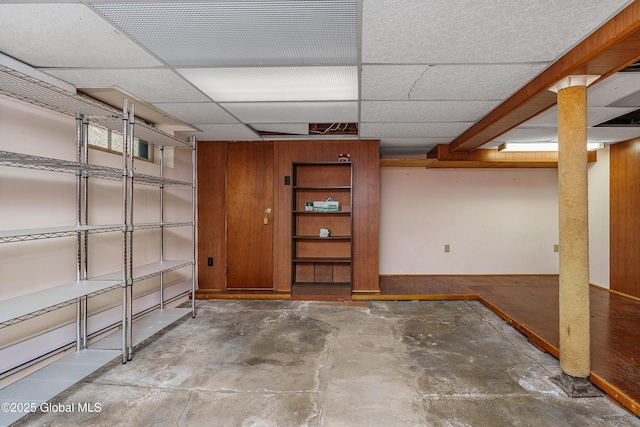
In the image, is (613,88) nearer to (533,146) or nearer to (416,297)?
(533,146)

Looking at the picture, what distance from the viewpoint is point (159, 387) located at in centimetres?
222

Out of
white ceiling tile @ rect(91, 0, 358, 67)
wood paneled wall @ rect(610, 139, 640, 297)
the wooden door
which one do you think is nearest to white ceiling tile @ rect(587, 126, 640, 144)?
wood paneled wall @ rect(610, 139, 640, 297)

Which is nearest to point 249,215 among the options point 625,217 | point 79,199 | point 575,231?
point 79,199

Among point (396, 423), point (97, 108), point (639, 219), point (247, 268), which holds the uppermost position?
point (97, 108)

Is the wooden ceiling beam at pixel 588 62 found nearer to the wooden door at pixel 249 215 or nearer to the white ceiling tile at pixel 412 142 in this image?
the white ceiling tile at pixel 412 142

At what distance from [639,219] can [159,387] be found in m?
5.98

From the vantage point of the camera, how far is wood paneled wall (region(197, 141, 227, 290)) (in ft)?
→ 15.0

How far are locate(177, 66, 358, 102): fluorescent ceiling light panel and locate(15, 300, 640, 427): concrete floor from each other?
236 cm

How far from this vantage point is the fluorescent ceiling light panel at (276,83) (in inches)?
92.5

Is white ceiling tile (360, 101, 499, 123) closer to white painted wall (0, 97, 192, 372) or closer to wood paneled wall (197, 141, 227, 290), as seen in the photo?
wood paneled wall (197, 141, 227, 290)

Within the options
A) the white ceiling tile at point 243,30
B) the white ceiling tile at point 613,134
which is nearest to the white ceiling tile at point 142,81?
the white ceiling tile at point 243,30

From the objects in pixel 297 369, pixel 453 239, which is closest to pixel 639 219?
pixel 453 239

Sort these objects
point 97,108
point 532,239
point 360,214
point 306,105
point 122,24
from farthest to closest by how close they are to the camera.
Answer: point 532,239
point 360,214
point 306,105
point 97,108
point 122,24

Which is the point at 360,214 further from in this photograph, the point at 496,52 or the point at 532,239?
the point at 532,239
